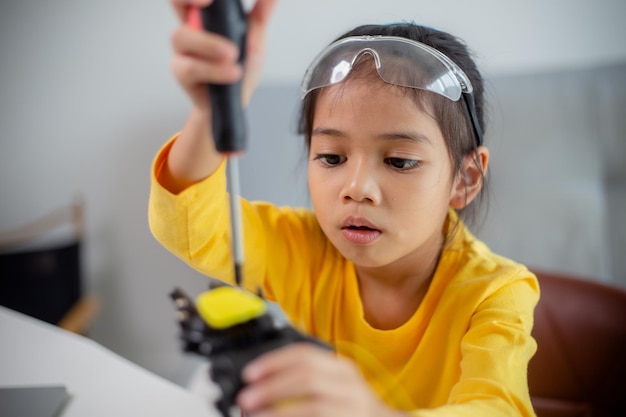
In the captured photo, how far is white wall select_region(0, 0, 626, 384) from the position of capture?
1.50ft

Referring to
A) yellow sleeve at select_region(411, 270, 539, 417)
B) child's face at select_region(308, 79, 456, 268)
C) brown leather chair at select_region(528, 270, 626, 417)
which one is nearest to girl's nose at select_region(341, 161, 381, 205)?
child's face at select_region(308, 79, 456, 268)

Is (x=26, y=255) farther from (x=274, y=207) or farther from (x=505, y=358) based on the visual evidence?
(x=505, y=358)

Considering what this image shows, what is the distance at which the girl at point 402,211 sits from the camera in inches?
13.4

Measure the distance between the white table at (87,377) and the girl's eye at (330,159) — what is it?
6.9 inches

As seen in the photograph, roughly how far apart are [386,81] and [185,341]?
0.72 feet

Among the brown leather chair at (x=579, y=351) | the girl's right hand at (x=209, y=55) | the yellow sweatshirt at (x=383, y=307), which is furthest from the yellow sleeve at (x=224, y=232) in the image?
the brown leather chair at (x=579, y=351)

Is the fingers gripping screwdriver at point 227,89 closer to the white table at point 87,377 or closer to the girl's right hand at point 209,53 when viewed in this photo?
the girl's right hand at point 209,53

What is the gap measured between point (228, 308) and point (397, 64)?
212mm

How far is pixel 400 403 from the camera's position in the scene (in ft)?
1.23

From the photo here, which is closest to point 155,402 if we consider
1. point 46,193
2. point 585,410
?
point 46,193

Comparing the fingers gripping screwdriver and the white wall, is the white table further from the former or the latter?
the fingers gripping screwdriver

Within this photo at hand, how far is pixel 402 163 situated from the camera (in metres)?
0.36

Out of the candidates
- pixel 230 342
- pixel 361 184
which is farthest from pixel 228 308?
pixel 361 184

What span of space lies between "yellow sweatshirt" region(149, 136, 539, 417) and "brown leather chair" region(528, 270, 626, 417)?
0.16 metres
